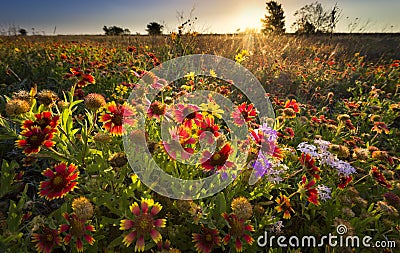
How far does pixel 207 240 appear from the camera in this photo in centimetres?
102

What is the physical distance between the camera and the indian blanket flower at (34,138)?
3.05 ft

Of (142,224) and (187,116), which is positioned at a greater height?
(187,116)

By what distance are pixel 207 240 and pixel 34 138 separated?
0.69 metres

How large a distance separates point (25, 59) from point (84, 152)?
11.9 feet

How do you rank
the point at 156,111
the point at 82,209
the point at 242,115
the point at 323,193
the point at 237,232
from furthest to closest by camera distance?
the point at 242,115, the point at 323,193, the point at 156,111, the point at 237,232, the point at 82,209

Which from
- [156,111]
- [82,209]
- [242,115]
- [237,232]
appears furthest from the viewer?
[242,115]

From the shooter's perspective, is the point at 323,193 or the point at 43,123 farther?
the point at 323,193

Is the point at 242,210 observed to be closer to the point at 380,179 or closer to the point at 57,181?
the point at 57,181

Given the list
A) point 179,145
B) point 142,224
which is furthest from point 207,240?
point 179,145

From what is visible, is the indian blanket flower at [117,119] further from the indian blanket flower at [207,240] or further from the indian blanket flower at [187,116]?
the indian blanket flower at [207,240]

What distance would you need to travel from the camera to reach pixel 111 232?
3.87 feet

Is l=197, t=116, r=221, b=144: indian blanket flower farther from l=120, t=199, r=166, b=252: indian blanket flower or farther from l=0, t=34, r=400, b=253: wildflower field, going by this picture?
l=120, t=199, r=166, b=252: indian blanket flower

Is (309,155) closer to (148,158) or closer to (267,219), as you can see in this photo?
(267,219)

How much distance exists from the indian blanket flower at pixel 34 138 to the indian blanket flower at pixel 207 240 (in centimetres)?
60
